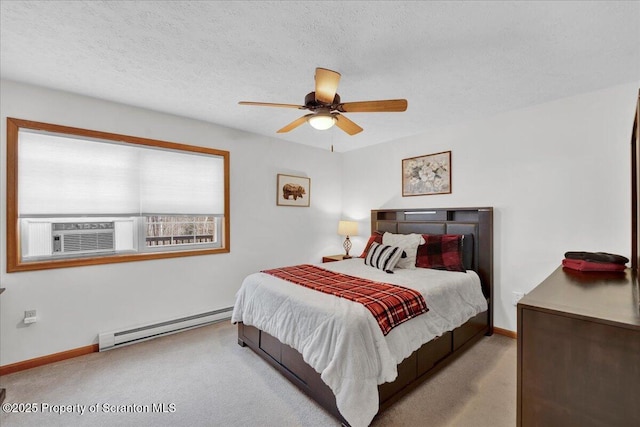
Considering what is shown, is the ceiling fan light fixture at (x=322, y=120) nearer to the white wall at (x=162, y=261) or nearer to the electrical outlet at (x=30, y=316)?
the white wall at (x=162, y=261)

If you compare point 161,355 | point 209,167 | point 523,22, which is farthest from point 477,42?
point 161,355

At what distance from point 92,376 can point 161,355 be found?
0.50 metres

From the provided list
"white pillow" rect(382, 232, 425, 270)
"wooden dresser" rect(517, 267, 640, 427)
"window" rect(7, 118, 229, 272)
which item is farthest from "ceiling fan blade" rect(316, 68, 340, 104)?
"window" rect(7, 118, 229, 272)

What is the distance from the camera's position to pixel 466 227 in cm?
329

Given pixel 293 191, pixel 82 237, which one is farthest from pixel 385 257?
pixel 82 237

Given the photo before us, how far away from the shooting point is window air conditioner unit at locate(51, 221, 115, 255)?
2.60 meters

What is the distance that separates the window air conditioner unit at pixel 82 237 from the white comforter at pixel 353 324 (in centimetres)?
153

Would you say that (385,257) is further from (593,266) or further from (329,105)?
(329,105)

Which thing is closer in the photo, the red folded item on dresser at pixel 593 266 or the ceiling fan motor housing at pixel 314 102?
the red folded item on dresser at pixel 593 266

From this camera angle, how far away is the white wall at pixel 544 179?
7.95 feet

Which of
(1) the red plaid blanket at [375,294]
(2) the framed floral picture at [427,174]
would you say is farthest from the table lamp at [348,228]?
(1) the red plaid blanket at [375,294]

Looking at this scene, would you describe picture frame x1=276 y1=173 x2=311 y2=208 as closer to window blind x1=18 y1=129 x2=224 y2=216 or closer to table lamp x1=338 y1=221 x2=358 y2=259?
table lamp x1=338 y1=221 x2=358 y2=259

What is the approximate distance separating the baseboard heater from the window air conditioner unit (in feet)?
2.79

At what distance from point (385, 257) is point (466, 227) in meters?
1.11
